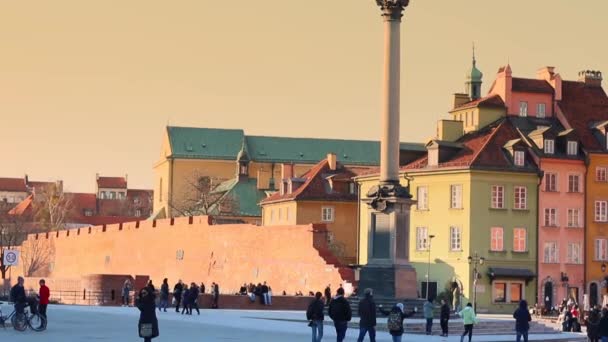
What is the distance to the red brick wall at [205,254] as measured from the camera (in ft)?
301

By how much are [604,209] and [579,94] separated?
8.70 meters

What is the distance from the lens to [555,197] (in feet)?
321

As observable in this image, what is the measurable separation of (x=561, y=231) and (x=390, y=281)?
38485 millimetres

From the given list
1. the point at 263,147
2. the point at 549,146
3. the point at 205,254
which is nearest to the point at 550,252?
the point at 549,146

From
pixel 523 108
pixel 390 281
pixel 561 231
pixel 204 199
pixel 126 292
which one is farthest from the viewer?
pixel 204 199

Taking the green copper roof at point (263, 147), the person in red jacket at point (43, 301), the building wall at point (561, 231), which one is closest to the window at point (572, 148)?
the building wall at point (561, 231)

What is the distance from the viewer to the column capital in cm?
6134

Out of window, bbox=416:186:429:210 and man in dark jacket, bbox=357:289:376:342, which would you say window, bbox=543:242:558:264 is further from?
man in dark jacket, bbox=357:289:376:342

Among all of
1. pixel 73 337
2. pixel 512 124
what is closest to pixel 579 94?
pixel 512 124

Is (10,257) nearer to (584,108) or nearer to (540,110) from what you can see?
(540,110)

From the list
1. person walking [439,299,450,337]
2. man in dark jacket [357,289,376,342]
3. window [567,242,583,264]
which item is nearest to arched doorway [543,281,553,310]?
window [567,242,583,264]

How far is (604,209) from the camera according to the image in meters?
100

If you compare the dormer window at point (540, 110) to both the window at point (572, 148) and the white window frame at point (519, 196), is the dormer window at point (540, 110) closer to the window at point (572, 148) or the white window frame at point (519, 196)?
the window at point (572, 148)

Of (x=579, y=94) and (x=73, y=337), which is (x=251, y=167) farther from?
(x=73, y=337)
